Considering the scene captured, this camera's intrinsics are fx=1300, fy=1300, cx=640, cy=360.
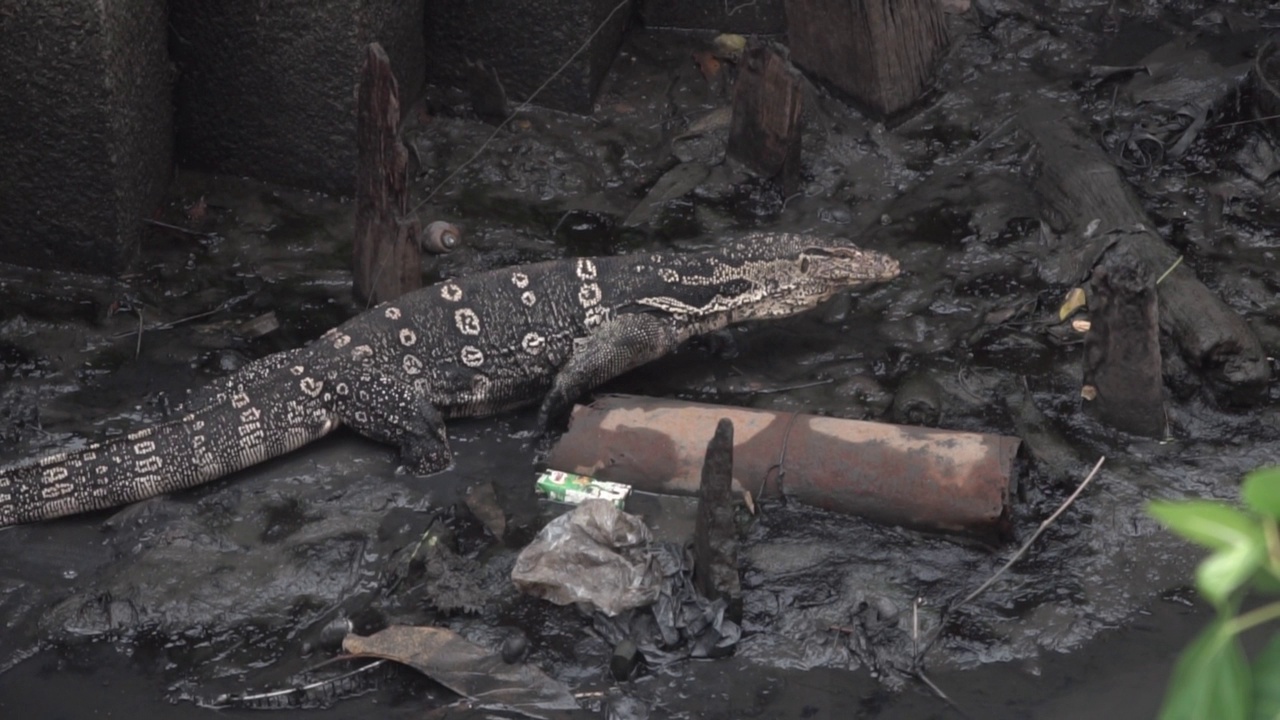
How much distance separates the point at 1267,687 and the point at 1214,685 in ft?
0.26

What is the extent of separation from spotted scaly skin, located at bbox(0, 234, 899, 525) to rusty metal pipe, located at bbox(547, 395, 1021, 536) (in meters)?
0.62

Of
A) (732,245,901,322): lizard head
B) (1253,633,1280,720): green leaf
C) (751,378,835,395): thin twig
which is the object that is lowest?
(751,378,835,395): thin twig

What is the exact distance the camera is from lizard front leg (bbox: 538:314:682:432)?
21.7ft

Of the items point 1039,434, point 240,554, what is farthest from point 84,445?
point 1039,434

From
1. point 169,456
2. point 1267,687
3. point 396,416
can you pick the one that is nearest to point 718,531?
point 396,416

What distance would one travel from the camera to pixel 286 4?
7895 millimetres

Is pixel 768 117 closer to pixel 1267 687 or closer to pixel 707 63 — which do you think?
pixel 707 63

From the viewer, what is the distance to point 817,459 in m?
5.84

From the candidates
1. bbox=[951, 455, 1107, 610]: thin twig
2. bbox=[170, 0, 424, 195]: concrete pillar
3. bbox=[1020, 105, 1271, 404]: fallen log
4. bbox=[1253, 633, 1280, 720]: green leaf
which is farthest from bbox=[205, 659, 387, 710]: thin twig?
bbox=[1253, 633, 1280, 720]: green leaf

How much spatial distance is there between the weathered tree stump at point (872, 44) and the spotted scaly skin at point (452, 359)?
6.47ft

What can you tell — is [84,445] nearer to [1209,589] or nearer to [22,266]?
[22,266]

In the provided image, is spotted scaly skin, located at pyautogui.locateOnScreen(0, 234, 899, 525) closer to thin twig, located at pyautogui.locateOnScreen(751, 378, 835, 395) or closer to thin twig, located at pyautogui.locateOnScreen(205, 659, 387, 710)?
thin twig, located at pyautogui.locateOnScreen(751, 378, 835, 395)

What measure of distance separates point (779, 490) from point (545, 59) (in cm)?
420

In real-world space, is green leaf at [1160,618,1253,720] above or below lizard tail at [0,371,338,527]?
above
